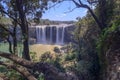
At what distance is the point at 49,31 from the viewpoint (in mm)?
44812

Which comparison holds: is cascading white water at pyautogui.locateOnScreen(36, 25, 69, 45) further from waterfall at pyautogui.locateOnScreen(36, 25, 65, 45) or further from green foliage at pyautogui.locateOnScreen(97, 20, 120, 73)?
green foliage at pyautogui.locateOnScreen(97, 20, 120, 73)

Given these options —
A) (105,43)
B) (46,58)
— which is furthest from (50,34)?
(105,43)

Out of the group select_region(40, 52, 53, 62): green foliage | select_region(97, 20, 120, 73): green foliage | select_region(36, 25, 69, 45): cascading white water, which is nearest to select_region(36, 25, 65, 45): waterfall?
select_region(36, 25, 69, 45): cascading white water

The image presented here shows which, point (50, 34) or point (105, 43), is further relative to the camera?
point (50, 34)

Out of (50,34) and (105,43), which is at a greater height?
(105,43)

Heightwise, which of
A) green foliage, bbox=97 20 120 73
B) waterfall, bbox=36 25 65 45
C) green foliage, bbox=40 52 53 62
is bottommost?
waterfall, bbox=36 25 65 45

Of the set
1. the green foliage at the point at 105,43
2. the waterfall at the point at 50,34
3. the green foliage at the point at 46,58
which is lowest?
the waterfall at the point at 50,34

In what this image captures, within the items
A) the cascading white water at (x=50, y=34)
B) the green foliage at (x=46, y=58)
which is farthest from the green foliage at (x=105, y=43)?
the cascading white water at (x=50, y=34)

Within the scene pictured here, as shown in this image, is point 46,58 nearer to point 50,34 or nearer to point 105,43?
point 105,43

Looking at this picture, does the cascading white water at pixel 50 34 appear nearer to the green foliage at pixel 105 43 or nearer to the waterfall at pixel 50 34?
the waterfall at pixel 50 34

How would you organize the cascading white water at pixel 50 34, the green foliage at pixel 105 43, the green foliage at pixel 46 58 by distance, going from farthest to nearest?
the cascading white water at pixel 50 34, the green foliage at pixel 46 58, the green foliage at pixel 105 43

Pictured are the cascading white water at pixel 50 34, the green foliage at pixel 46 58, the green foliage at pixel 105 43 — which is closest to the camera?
the green foliage at pixel 105 43

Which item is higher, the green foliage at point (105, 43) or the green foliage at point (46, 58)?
the green foliage at point (105, 43)

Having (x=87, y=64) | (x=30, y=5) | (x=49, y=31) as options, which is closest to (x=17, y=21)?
(x=30, y=5)
